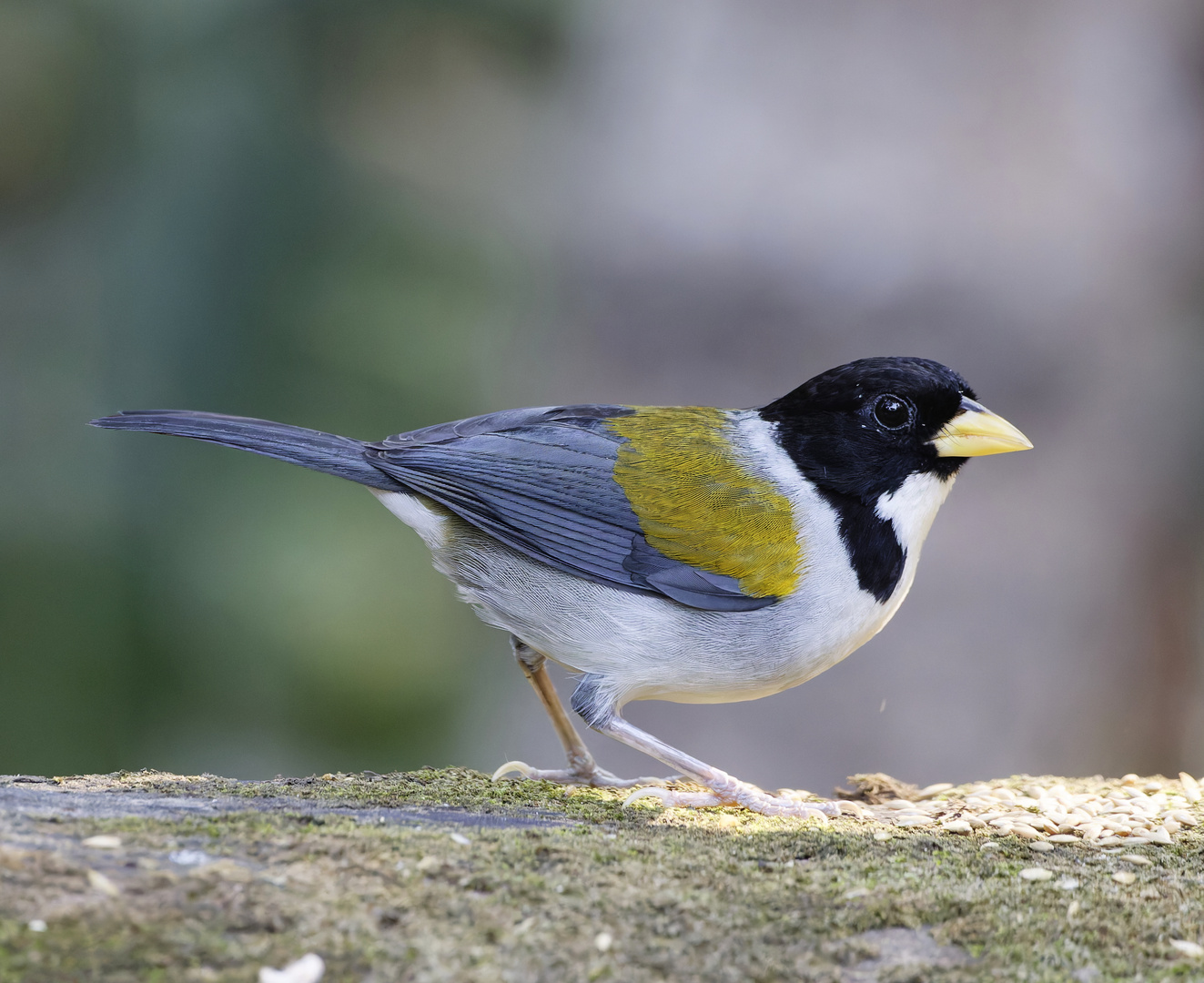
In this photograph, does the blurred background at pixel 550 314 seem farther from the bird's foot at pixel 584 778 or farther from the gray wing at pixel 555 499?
the gray wing at pixel 555 499

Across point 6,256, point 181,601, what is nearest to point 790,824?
point 181,601

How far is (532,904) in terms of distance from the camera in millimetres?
1896

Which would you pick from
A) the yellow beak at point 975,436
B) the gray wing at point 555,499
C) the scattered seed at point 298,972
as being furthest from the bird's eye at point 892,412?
the scattered seed at point 298,972

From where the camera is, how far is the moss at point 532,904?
1.62 metres

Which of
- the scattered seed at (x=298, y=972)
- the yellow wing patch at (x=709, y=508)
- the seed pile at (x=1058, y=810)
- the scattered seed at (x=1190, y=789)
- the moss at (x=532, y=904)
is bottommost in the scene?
the scattered seed at (x=298, y=972)

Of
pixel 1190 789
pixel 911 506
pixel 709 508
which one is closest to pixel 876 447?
pixel 911 506

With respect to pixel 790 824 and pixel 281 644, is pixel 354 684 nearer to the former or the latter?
pixel 281 644

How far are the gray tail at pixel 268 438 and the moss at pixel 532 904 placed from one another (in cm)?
110

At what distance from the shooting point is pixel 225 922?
1.67 m

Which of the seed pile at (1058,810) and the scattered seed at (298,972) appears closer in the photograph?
the scattered seed at (298,972)

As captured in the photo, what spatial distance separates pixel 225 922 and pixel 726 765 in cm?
530

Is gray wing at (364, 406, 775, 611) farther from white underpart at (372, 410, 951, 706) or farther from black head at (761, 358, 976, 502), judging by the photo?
black head at (761, 358, 976, 502)

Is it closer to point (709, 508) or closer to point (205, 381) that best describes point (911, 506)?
point (709, 508)

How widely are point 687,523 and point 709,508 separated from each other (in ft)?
0.29
